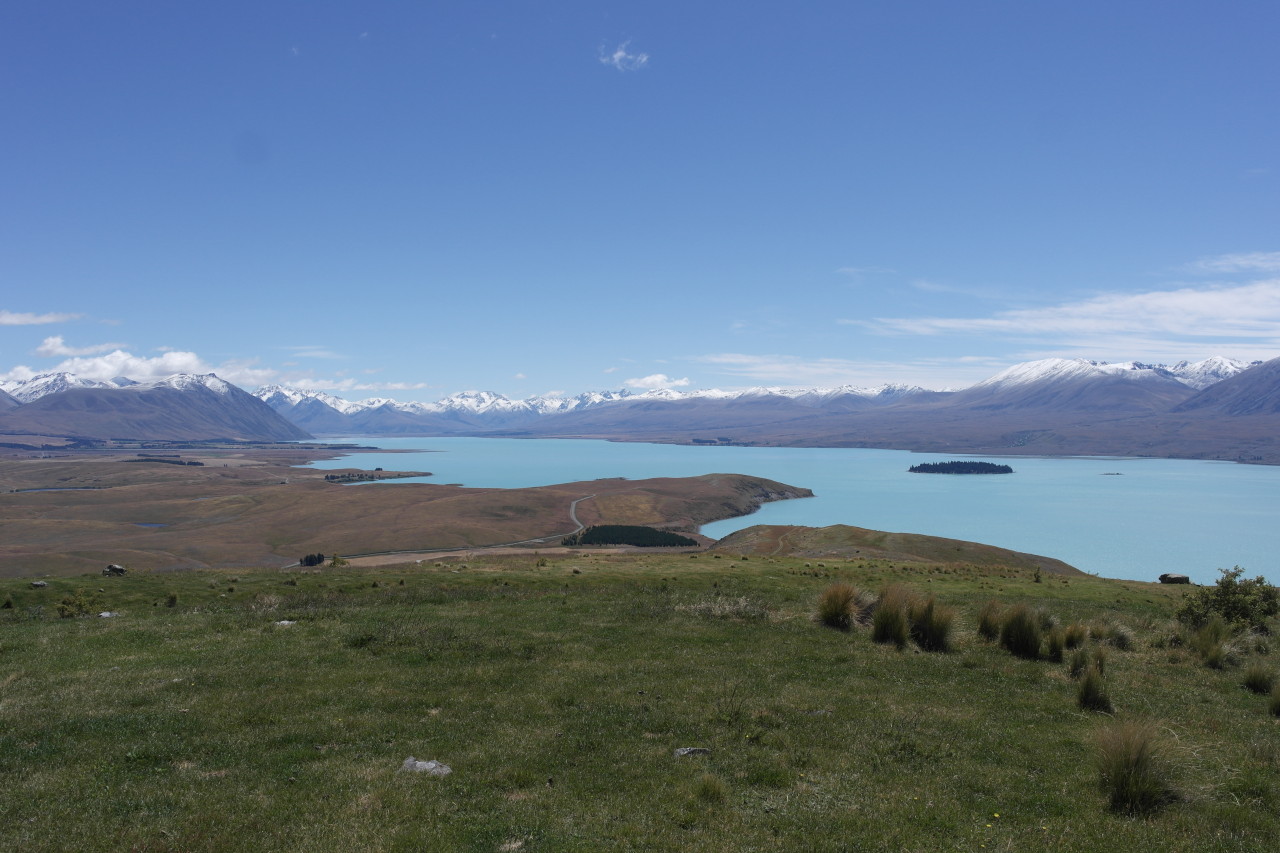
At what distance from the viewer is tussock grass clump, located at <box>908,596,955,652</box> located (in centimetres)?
1766

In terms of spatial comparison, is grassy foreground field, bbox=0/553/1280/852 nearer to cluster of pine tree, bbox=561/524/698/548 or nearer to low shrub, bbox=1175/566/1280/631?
low shrub, bbox=1175/566/1280/631

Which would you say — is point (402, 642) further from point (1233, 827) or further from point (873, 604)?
point (1233, 827)

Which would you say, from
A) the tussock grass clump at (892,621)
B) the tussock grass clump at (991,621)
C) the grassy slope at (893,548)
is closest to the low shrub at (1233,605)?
the tussock grass clump at (991,621)

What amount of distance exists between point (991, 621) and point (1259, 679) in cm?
551

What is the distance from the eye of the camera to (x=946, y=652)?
1738 cm

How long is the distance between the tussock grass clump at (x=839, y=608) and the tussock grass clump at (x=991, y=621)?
11.1 ft

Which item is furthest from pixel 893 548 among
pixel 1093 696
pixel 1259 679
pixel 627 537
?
pixel 1093 696

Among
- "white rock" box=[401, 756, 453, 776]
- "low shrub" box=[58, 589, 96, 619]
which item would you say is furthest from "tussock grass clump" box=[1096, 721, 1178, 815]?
"low shrub" box=[58, 589, 96, 619]

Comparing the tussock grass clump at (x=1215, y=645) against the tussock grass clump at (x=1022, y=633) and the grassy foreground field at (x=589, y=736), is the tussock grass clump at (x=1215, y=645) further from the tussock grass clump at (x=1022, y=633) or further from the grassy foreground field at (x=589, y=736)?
the tussock grass clump at (x=1022, y=633)

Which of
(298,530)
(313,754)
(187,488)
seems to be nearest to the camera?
(313,754)

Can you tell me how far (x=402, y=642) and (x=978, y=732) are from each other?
13202mm

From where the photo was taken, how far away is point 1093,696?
13.1m

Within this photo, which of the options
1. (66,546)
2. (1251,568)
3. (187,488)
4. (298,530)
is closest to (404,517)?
(298,530)

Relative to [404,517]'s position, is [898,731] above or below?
above
